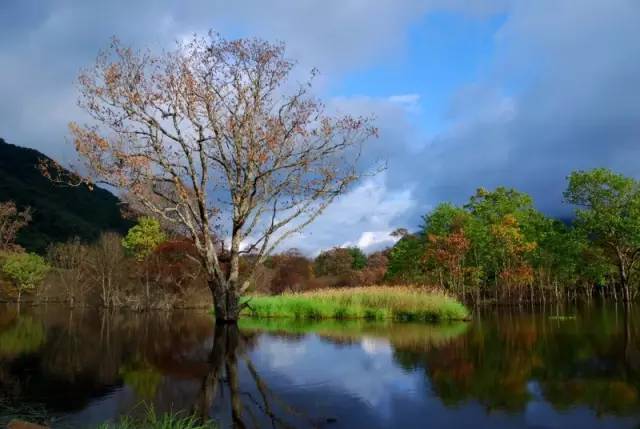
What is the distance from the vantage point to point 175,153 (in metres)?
15.8

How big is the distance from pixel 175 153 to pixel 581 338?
12743 mm

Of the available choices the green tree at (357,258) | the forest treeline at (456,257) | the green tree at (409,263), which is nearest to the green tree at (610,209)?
the forest treeline at (456,257)

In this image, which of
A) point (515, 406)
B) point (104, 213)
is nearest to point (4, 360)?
point (515, 406)

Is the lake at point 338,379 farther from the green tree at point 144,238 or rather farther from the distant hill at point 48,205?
the distant hill at point 48,205

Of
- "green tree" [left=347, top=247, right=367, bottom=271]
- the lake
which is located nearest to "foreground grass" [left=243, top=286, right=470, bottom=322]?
the lake

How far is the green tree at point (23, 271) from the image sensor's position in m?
43.6

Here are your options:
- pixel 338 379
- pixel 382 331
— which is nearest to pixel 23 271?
pixel 382 331

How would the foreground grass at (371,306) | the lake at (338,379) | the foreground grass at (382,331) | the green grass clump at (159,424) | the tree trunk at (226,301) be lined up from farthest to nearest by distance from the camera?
the foreground grass at (371,306) → the tree trunk at (226,301) → the foreground grass at (382,331) → the lake at (338,379) → the green grass clump at (159,424)

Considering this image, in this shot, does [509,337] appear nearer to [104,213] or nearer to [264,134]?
[264,134]

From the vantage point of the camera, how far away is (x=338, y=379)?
26.8 ft

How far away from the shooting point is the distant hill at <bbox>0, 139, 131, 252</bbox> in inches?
2908

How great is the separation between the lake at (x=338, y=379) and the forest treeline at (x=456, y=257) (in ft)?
70.9

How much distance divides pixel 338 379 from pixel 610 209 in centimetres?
3976

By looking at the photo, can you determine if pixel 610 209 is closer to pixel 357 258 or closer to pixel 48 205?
pixel 357 258
